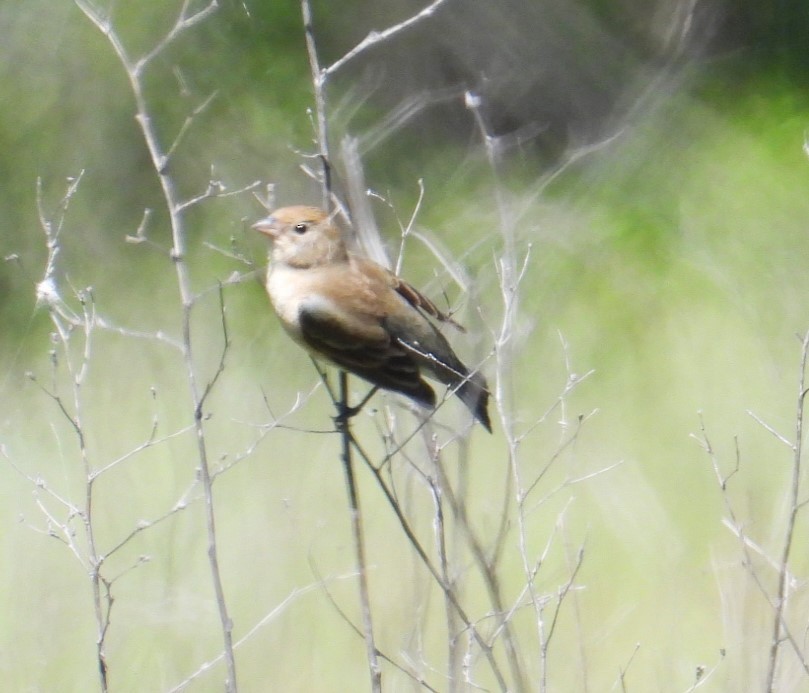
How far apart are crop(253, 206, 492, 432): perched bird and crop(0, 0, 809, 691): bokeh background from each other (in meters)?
0.12

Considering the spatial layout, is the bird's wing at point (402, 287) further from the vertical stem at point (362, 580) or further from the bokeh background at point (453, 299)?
the vertical stem at point (362, 580)

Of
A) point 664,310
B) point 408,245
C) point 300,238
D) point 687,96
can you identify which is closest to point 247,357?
point 408,245

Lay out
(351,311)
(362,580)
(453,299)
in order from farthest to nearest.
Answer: (453,299), (351,311), (362,580)

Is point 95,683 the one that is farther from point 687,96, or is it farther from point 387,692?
point 687,96

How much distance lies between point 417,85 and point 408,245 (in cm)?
118

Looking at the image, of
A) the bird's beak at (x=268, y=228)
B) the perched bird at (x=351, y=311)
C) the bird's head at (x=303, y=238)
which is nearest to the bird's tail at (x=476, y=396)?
the perched bird at (x=351, y=311)

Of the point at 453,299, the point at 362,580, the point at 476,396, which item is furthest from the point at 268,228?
the point at 453,299

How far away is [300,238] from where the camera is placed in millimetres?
2883

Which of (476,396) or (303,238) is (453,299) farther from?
(476,396)

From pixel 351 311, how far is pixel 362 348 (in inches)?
3.7

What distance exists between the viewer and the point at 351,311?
2807 mm

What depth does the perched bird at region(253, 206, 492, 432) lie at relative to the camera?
2.75m

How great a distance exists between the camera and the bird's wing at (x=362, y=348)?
8.94 feet

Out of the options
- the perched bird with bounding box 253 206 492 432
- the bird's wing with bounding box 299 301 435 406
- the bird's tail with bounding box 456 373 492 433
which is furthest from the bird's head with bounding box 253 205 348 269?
the bird's tail with bounding box 456 373 492 433
